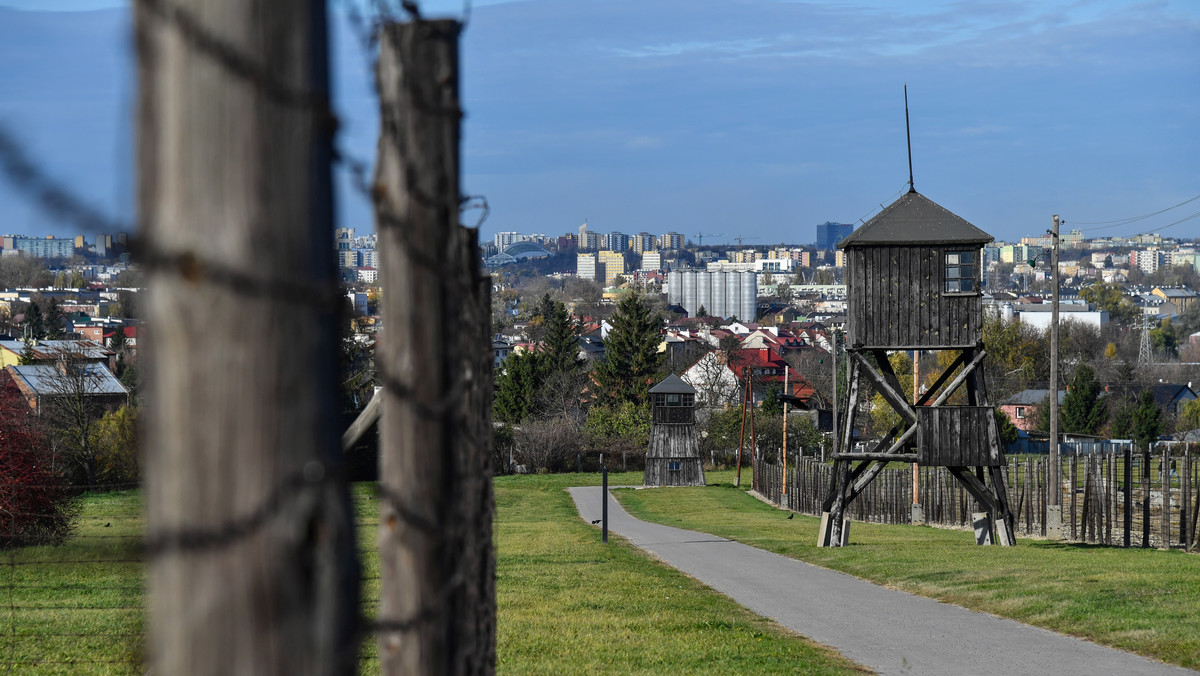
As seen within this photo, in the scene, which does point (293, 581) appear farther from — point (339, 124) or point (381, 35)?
point (381, 35)

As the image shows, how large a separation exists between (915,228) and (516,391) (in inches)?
2061

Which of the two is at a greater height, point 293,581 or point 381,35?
point 381,35

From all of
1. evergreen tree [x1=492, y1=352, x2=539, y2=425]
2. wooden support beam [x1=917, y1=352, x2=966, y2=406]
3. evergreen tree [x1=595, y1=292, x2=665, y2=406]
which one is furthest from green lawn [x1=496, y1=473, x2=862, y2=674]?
evergreen tree [x1=595, y1=292, x2=665, y2=406]

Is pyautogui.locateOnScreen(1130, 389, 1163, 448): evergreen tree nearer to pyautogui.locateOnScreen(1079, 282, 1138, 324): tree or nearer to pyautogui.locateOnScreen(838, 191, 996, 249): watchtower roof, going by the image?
pyautogui.locateOnScreen(838, 191, 996, 249): watchtower roof

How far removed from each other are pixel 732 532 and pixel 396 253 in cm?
2759

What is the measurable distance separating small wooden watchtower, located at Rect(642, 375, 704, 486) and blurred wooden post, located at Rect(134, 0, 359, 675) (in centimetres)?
5709

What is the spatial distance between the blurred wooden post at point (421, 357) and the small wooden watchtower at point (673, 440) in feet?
184

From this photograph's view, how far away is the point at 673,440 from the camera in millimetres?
59125

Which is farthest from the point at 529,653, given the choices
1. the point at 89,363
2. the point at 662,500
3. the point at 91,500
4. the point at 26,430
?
the point at 662,500

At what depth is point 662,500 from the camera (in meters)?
47.2

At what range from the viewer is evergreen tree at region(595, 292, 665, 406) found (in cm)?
8319

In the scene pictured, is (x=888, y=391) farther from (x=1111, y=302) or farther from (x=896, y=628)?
(x=1111, y=302)

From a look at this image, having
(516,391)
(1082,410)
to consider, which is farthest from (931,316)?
(516,391)

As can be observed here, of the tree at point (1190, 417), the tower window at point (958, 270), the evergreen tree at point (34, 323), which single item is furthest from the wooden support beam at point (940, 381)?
the tree at point (1190, 417)
